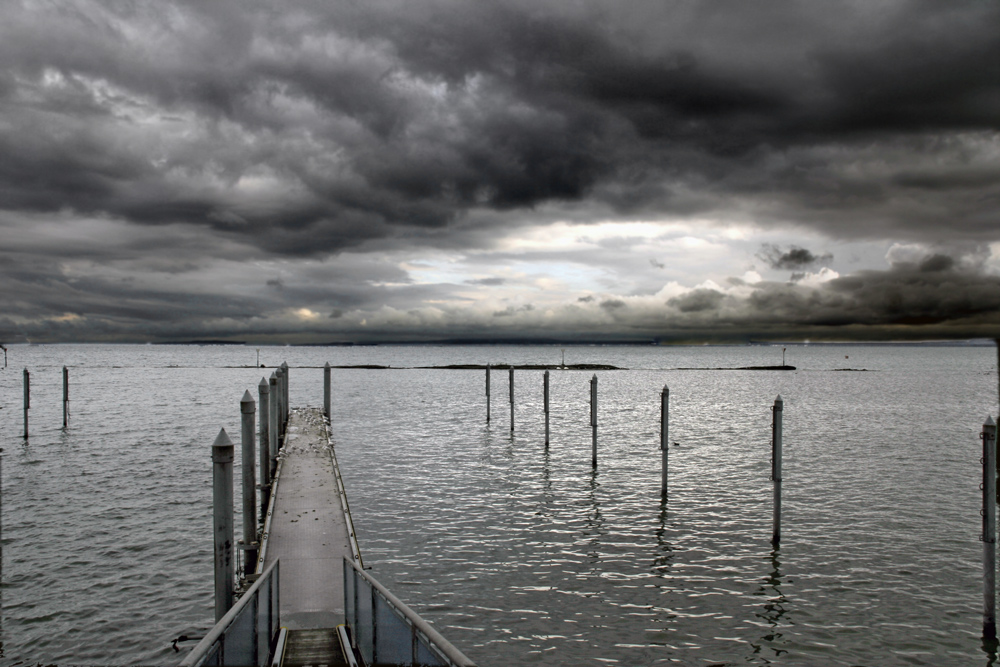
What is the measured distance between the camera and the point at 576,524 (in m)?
15.9

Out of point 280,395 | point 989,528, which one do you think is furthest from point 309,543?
point 280,395

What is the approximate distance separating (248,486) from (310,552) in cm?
209

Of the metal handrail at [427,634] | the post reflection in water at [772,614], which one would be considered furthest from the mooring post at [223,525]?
the post reflection in water at [772,614]

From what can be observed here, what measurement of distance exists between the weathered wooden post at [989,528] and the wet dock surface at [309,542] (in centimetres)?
970

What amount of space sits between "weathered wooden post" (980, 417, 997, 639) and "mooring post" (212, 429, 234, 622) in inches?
433

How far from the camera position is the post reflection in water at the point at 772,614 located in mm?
9555

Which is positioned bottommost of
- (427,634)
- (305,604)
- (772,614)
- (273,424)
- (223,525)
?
(772,614)

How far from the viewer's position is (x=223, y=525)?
841cm

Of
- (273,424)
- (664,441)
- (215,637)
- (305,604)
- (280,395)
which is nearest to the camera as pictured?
(215,637)

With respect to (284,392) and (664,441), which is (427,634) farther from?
(284,392)

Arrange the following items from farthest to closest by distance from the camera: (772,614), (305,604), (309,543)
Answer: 1. (309,543)
2. (772,614)
3. (305,604)

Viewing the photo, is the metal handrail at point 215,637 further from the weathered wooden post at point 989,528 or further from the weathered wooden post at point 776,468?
the weathered wooden post at point 776,468

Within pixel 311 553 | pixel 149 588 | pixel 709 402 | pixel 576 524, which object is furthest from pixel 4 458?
pixel 709 402

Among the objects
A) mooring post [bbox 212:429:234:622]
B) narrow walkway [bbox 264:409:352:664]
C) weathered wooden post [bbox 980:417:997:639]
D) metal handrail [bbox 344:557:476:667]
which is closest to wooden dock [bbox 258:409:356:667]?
narrow walkway [bbox 264:409:352:664]
